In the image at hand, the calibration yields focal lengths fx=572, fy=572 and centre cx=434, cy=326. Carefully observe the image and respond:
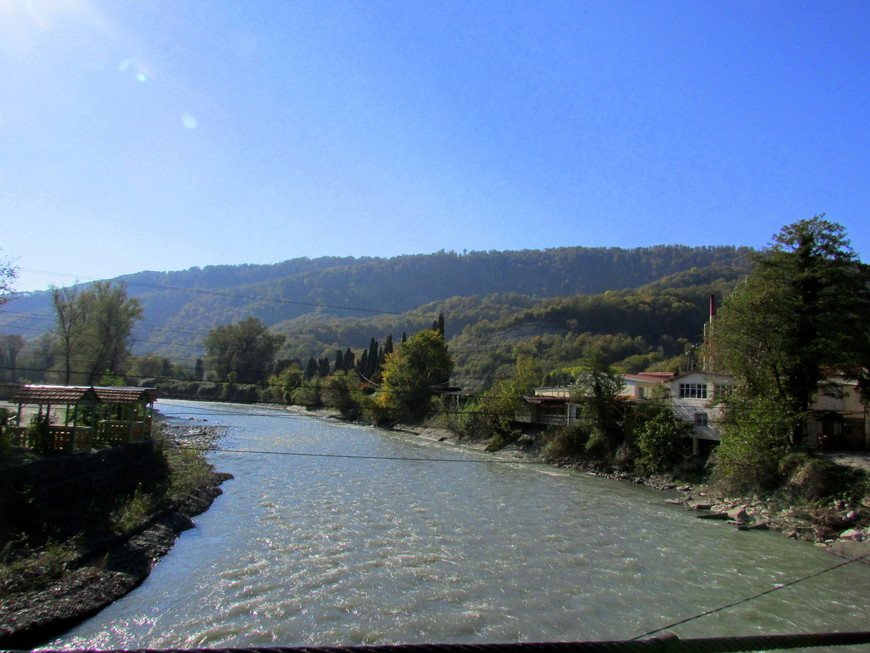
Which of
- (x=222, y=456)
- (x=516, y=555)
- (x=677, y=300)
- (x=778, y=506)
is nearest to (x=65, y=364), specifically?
(x=222, y=456)

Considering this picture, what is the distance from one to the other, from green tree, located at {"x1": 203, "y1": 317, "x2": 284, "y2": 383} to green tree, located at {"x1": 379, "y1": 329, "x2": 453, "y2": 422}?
40494 mm

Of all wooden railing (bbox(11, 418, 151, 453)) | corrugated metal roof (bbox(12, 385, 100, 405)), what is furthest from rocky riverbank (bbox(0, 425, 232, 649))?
corrugated metal roof (bbox(12, 385, 100, 405))

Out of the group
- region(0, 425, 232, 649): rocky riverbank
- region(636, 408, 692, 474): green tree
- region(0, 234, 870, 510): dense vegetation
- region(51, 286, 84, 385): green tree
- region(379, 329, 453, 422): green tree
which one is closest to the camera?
region(0, 425, 232, 649): rocky riverbank

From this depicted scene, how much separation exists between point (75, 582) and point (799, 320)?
32.2 m

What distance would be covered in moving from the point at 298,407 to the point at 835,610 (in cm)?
8641

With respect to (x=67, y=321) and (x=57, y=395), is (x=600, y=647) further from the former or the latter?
(x=67, y=321)

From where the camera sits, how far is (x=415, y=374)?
71.1 m

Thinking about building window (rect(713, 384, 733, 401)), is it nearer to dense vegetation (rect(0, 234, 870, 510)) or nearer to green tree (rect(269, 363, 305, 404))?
dense vegetation (rect(0, 234, 870, 510))

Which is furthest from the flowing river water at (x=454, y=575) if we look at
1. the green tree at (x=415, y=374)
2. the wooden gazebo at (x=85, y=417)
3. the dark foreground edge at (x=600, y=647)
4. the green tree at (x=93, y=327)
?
the green tree at (x=415, y=374)

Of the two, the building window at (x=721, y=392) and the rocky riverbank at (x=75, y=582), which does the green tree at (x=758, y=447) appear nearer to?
the building window at (x=721, y=392)

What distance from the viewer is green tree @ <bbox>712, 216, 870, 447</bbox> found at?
28.9 m

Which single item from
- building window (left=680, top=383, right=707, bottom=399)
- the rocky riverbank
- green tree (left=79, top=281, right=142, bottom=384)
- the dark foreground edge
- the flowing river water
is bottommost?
the flowing river water

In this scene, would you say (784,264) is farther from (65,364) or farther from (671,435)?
(65,364)

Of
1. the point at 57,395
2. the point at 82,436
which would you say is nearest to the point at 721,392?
the point at 82,436
